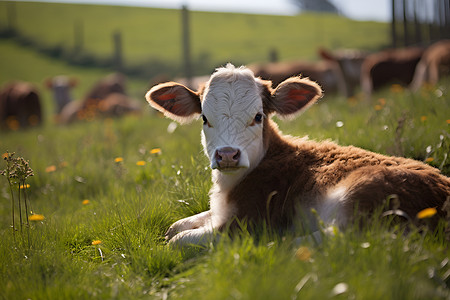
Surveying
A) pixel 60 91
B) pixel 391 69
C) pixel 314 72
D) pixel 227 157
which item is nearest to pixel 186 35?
pixel 314 72

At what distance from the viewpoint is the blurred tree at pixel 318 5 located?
75250mm

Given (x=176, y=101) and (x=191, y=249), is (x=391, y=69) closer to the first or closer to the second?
(x=176, y=101)

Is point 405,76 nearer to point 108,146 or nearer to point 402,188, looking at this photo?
point 108,146

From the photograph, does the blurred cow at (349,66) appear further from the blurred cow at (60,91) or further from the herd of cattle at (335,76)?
the blurred cow at (60,91)

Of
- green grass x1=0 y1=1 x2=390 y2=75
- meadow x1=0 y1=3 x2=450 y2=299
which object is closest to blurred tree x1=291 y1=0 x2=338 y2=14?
green grass x1=0 y1=1 x2=390 y2=75

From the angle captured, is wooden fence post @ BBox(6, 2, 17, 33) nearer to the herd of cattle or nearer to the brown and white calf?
the herd of cattle

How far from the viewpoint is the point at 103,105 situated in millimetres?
13609

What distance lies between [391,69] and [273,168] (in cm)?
1093

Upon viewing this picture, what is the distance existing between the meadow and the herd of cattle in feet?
15.1

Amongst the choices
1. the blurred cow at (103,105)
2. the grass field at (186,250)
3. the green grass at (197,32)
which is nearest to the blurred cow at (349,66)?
the blurred cow at (103,105)

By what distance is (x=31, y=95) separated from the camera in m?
16.9

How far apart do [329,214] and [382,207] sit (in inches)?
17.0

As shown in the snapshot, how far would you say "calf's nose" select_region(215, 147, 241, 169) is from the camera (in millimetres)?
3154

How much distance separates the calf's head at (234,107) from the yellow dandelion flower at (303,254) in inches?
38.5
